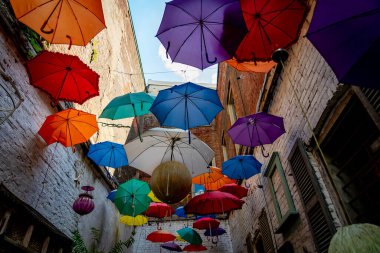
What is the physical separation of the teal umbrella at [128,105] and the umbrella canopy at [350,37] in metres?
4.09

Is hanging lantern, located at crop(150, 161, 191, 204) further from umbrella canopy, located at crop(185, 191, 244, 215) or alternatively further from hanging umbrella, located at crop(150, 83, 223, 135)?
umbrella canopy, located at crop(185, 191, 244, 215)

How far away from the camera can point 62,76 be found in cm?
500

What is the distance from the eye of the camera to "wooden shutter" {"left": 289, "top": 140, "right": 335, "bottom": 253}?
3.98 metres

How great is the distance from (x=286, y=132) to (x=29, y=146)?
499 cm

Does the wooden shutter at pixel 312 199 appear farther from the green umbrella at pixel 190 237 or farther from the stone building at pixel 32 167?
the green umbrella at pixel 190 237

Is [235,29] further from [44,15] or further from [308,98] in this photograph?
[44,15]

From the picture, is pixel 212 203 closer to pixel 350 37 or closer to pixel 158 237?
pixel 158 237

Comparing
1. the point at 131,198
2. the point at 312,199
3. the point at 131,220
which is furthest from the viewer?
the point at 131,220

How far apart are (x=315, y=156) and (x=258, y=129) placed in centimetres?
144

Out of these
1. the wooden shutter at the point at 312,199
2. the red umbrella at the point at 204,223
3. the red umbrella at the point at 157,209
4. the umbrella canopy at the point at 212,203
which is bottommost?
the wooden shutter at the point at 312,199

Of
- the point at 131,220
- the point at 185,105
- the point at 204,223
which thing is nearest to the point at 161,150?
the point at 185,105

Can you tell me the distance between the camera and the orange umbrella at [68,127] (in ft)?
17.0

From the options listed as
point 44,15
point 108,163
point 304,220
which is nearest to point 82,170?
point 108,163

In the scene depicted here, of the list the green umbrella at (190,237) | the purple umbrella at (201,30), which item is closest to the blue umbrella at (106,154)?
the purple umbrella at (201,30)
